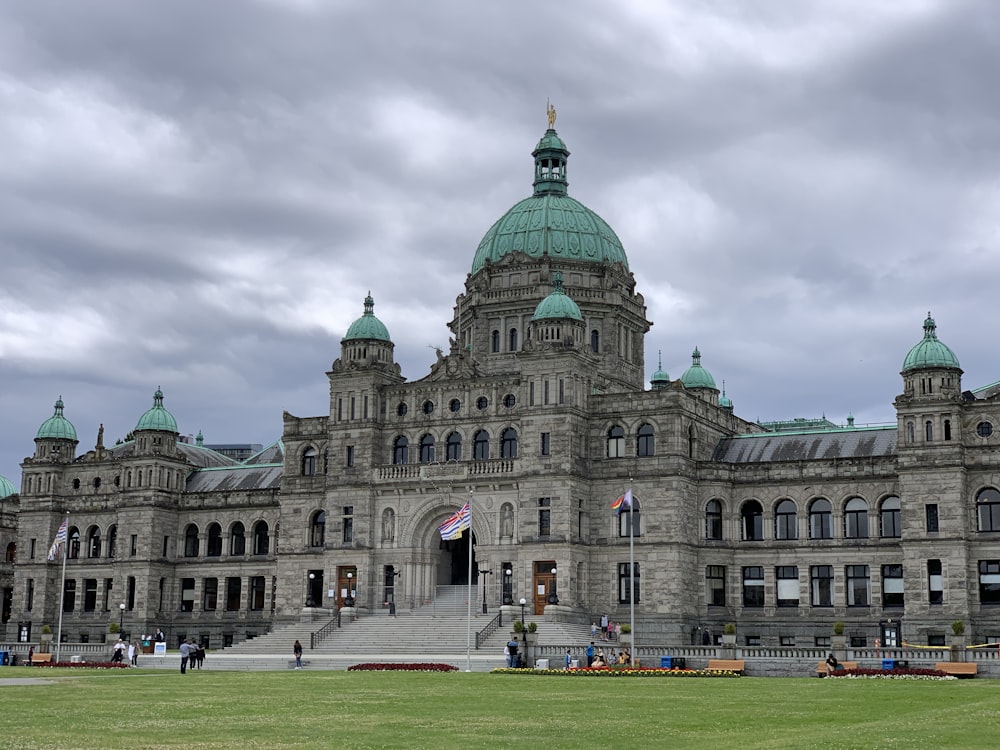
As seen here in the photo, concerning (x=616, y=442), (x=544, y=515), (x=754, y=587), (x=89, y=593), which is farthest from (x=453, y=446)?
(x=89, y=593)

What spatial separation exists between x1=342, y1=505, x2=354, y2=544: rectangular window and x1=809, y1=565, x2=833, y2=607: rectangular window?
106 feet

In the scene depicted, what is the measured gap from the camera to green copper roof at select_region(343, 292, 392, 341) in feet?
335

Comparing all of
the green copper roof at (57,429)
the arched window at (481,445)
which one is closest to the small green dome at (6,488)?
the green copper roof at (57,429)

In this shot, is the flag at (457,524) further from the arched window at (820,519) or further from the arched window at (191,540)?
the arched window at (191,540)

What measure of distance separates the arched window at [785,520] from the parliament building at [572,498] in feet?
0.45

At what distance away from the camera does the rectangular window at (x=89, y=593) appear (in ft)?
385

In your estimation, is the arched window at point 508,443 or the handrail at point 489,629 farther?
the arched window at point 508,443

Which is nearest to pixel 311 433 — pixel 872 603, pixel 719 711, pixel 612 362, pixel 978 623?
pixel 612 362

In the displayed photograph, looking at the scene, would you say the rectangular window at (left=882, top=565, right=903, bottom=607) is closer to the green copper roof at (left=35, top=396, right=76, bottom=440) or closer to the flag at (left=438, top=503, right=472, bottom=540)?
the flag at (left=438, top=503, right=472, bottom=540)

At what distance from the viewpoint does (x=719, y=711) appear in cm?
4041

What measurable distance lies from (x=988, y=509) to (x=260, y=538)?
56.8 meters

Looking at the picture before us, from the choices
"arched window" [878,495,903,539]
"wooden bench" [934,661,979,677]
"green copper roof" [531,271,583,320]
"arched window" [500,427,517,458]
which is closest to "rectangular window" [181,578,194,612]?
"arched window" [500,427,517,458]

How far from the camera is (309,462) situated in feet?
350

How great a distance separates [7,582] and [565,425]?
6799 centimetres
